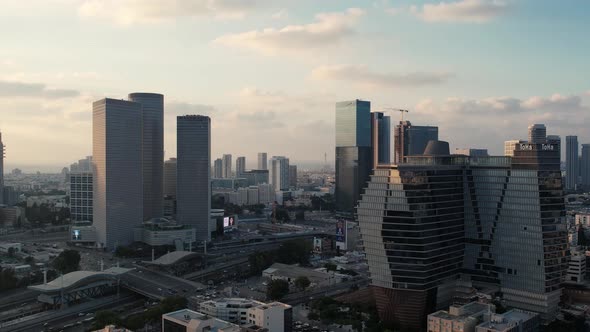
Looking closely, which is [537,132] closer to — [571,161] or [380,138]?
[380,138]

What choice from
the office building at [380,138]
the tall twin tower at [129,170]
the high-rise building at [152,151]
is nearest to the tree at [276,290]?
the tall twin tower at [129,170]

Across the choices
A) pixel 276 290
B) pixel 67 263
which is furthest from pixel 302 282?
pixel 67 263

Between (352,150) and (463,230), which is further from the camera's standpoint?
(352,150)

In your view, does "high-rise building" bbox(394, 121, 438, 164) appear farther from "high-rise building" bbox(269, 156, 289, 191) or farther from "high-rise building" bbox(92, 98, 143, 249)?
"high-rise building" bbox(269, 156, 289, 191)

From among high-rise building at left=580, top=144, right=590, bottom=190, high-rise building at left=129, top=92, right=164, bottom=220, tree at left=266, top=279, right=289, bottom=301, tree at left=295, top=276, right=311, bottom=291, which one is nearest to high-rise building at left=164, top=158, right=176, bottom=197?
high-rise building at left=129, top=92, right=164, bottom=220

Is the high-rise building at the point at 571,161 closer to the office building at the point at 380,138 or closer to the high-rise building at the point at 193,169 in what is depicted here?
the office building at the point at 380,138

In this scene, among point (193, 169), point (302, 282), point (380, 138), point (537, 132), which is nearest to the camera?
point (302, 282)

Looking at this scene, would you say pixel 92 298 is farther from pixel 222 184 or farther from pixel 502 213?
pixel 222 184
